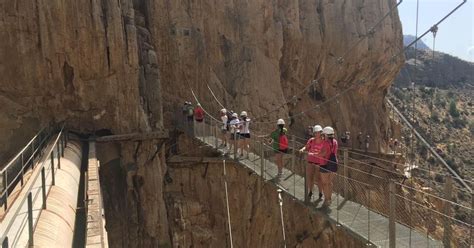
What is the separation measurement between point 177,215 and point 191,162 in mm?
1859

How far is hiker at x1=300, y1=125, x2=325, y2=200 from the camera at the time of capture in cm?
795

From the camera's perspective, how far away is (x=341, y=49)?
2403 centimetres

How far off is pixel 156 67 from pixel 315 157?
8678 mm

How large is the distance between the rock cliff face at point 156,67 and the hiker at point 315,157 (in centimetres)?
677

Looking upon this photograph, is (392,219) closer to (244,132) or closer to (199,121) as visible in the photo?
(244,132)

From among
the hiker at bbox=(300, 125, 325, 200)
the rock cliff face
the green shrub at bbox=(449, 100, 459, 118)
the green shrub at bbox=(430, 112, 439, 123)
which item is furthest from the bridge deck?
the green shrub at bbox=(449, 100, 459, 118)

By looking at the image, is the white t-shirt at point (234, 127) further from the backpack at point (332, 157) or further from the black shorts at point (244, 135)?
the backpack at point (332, 157)

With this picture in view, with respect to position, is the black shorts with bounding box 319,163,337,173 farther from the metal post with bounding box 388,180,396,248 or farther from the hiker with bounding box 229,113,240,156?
the hiker with bounding box 229,113,240,156

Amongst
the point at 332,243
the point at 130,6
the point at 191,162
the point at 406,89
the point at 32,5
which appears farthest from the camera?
the point at 406,89

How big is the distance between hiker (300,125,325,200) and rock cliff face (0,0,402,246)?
677cm

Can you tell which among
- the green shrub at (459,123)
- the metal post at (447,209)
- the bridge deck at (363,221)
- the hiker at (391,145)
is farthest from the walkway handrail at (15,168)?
the green shrub at (459,123)

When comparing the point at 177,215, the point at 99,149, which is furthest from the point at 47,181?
the point at 177,215

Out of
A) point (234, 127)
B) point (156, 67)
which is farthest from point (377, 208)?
point (156, 67)

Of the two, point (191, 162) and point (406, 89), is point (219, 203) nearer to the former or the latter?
point (191, 162)
